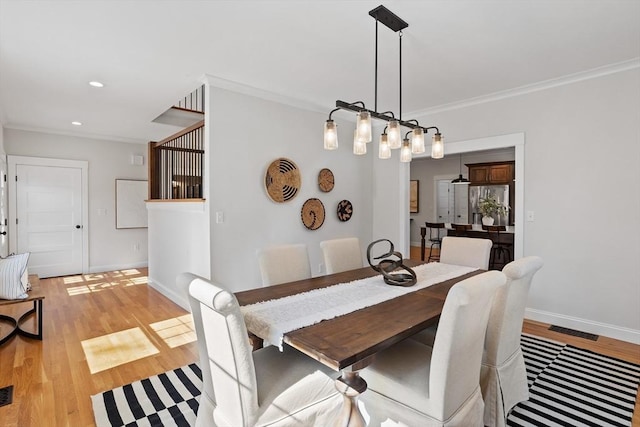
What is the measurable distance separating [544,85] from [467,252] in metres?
1.95

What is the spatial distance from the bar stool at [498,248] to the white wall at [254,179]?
2.46 meters

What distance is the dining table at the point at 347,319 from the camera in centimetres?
140

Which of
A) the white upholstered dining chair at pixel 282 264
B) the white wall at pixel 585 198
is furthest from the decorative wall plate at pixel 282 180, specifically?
the white wall at pixel 585 198

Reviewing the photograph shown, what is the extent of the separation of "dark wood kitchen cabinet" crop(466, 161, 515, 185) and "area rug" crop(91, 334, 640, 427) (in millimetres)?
5241

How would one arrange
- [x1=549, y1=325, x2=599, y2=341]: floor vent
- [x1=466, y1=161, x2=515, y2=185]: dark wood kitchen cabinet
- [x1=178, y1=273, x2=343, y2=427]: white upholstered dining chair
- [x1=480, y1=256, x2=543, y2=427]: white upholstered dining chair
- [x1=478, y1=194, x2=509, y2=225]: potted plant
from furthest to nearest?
[x1=466, y1=161, x2=515, y2=185]: dark wood kitchen cabinet, [x1=478, y1=194, x2=509, y2=225]: potted plant, [x1=549, y1=325, x2=599, y2=341]: floor vent, [x1=480, y1=256, x2=543, y2=427]: white upholstered dining chair, [x1=178, y1=273, x2=343, y2=427]: white upholstered dining chair

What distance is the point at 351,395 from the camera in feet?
5.17

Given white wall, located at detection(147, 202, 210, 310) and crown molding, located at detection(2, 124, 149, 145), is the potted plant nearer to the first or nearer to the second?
white wall, located at detection(147, 202, 210, 310)

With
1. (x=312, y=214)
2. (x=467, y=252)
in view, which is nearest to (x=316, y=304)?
(x=467, y=252)

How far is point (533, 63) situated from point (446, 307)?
2754 mm

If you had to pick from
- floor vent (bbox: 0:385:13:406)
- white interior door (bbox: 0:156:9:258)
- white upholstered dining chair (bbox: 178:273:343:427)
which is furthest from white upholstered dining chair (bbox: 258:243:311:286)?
white interior door (bbox: 0:156:9:258)

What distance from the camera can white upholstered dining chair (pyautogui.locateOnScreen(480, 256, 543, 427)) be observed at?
1.85m

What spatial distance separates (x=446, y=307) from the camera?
137cm

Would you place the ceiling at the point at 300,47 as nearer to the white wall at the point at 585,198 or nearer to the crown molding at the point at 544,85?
the crown molding at the point at 544,85

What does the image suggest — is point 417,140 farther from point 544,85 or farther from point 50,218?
point 50,218
